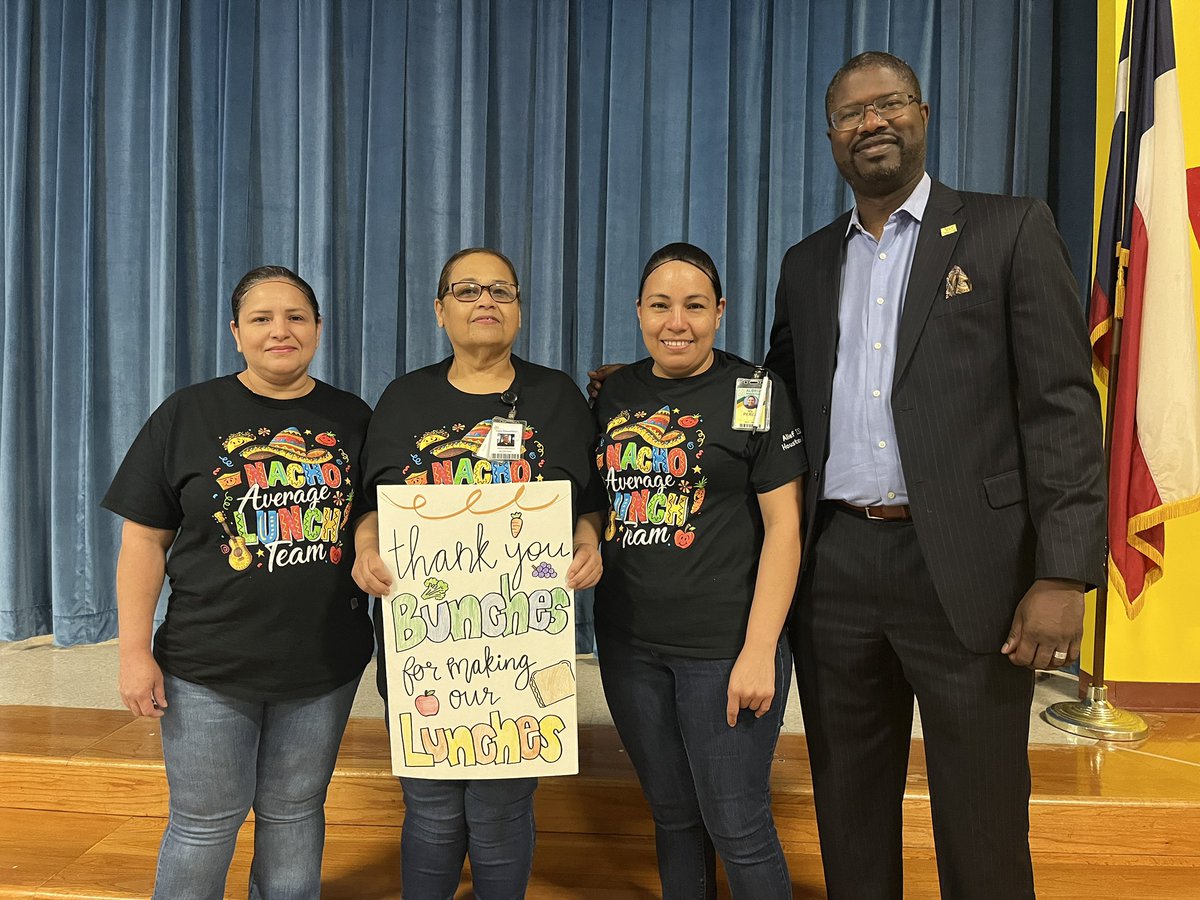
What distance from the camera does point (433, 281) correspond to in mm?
3035

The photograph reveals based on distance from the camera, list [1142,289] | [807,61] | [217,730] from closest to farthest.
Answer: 1. [217,730]
2. [1142,289]
3. [807,61]

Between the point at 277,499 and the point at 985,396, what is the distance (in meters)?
1.28

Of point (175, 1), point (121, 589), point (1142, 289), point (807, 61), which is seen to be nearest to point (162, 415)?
point (121, 589)

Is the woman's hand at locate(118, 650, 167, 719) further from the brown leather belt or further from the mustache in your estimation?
the mustache

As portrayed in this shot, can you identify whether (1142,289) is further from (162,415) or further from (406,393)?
(162,415)

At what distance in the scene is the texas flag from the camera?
2.47m

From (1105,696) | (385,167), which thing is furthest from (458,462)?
(1105,696)

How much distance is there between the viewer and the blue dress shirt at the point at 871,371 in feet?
4.88

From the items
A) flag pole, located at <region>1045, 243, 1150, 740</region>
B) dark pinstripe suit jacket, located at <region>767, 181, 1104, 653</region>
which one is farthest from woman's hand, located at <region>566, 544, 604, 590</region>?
flag pole, located at <region>1045, 243, 1150, 740</region>

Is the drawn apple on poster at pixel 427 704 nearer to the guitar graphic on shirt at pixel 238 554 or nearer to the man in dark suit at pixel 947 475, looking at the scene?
the guitar graphic on shirt at pixel 238 554

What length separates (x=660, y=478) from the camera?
1.58 meters

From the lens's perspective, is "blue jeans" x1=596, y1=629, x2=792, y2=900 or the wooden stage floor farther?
the wooden stage floor

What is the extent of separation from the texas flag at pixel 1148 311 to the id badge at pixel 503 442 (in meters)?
1.95

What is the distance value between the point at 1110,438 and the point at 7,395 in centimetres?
380
